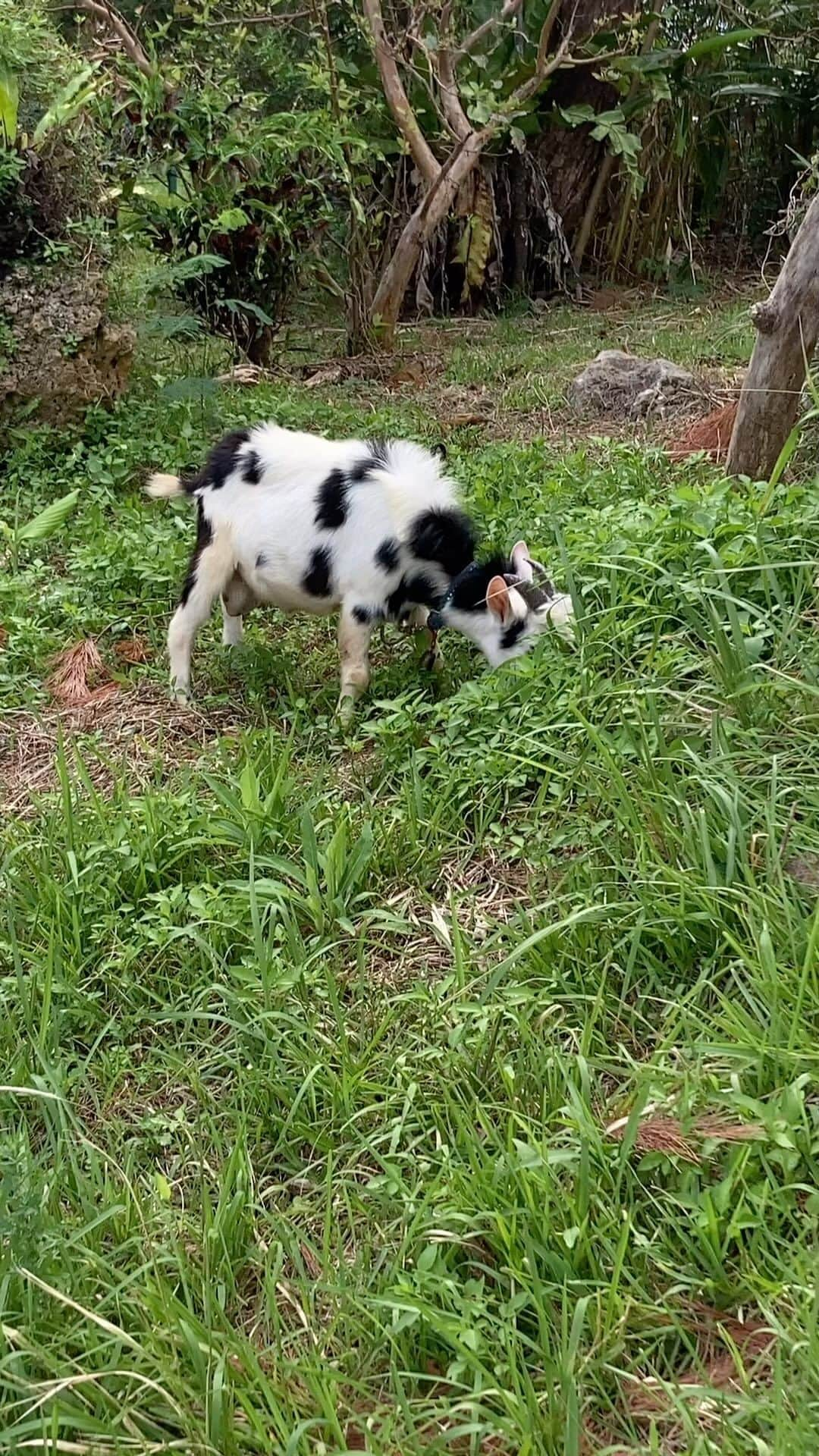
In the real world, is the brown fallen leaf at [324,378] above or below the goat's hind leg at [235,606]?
above

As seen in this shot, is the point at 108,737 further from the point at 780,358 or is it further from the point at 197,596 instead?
the point at 780,358

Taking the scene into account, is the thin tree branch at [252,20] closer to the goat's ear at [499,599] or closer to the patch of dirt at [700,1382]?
the goat's ear at [499,599]

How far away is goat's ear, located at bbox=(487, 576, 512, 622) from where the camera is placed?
3947mm

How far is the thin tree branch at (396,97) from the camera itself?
27.1 ft

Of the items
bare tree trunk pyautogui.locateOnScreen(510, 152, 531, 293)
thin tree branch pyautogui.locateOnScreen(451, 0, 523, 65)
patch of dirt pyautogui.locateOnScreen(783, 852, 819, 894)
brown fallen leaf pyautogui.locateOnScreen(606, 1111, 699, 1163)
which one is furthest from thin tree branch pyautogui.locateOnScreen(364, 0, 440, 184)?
brown fallen leaf pyautogui.locateOnScreen(606, 1111, 699, 1163)

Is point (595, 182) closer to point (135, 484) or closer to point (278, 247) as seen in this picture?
point (278, 247)

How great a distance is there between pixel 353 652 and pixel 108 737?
0.98m

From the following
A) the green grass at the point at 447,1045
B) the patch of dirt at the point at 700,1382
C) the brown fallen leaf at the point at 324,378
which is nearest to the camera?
the patch of dirt at the point at 700,1382

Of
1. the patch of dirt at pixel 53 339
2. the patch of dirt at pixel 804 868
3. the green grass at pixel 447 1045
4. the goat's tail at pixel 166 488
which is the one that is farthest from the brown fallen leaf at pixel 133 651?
the patch of dirt at pixel 804 868

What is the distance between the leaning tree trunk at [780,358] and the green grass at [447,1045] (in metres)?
0.63

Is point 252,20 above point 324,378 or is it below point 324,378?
above

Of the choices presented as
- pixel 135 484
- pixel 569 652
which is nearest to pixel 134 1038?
pixel 569 652

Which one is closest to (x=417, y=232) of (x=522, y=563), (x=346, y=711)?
(x=522, y=563)

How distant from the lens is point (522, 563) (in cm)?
415
